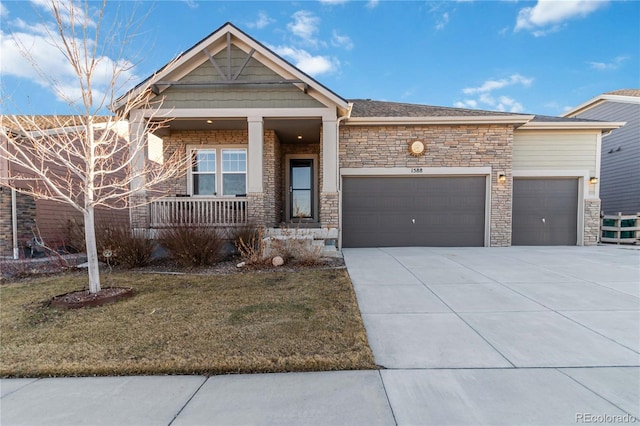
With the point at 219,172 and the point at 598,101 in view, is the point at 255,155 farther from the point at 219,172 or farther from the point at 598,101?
the point at 598,101

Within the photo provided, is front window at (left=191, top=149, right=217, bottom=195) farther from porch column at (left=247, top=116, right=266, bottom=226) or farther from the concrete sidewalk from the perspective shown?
the concrete sidewalk

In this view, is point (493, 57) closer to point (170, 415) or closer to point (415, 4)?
point (415, 4)

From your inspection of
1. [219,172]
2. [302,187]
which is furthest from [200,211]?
[302,187]

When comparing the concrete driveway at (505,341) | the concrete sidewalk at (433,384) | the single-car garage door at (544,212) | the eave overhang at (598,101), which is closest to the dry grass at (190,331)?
the concrete sidewalk at (433,384)

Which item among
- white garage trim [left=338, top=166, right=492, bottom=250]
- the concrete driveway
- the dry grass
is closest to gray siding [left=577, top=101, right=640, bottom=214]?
white garage trim [left=338, top=166, right=492, bottom=250]

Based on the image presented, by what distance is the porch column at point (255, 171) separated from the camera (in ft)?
25.6

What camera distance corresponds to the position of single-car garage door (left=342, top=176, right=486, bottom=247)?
9281 mm

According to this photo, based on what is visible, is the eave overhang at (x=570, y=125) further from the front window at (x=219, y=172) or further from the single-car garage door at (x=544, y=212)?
the front window at (x=219, y=172)

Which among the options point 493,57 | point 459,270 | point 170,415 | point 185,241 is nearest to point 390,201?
point 459,270

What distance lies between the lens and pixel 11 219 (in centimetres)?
783

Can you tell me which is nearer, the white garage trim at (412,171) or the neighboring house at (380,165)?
the neighboring house at (380,165)

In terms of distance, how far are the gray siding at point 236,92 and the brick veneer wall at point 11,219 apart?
5.03 metres

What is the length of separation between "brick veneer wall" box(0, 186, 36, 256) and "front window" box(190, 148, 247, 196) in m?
4.45

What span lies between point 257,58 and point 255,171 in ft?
10.3
